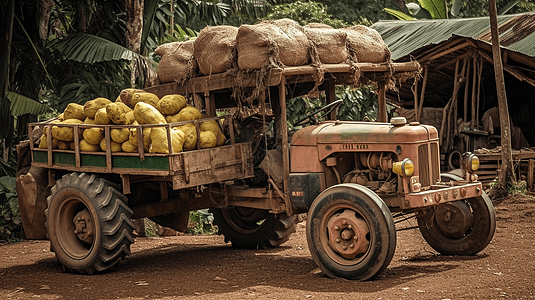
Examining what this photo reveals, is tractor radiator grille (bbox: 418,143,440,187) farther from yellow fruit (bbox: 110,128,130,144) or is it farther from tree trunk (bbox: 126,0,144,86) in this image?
tree trunk (bbox: 126,0,144,86)

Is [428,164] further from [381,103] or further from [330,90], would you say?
[330,90]

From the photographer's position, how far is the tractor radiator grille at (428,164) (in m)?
7.30

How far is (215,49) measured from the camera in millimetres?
7977

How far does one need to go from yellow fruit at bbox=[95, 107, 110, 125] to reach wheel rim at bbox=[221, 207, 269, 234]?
7.35 ft

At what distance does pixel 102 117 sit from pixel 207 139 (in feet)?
3.98

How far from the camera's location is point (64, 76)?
1256 cm

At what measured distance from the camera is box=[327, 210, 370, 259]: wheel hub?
688 cm

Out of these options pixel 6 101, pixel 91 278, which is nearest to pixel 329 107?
pixel 91 278

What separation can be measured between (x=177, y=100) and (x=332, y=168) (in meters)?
1.88

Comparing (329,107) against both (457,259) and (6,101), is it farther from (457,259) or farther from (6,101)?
(6,101)

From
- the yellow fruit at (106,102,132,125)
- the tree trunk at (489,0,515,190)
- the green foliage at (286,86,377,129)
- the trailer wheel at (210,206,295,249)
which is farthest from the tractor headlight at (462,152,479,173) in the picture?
the green foliage at (286,86,377,129)

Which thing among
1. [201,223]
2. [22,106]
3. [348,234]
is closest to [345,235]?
[348,234]

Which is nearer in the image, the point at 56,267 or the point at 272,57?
the point at 272,57

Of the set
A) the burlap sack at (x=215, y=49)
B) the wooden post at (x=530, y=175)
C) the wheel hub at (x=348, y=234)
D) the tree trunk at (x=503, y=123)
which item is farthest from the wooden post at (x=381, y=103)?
the wooden post at (x=530, y=175)
